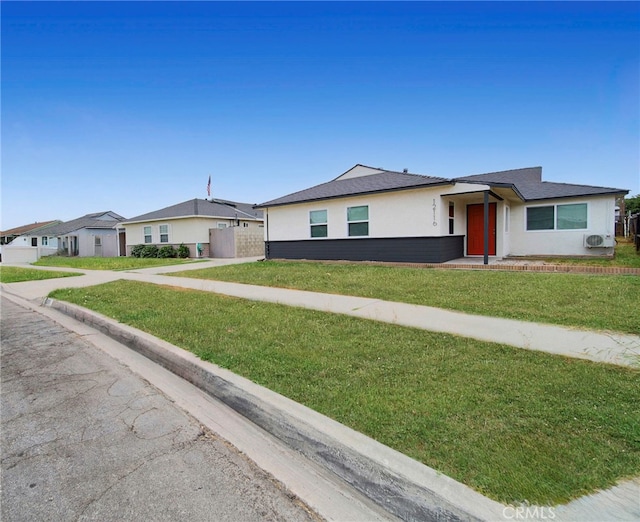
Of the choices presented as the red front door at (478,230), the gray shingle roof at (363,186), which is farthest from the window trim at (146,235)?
the red front door at (478,230)

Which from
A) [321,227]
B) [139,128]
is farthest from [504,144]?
[139,128]

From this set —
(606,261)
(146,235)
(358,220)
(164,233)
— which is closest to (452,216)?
(358,220)

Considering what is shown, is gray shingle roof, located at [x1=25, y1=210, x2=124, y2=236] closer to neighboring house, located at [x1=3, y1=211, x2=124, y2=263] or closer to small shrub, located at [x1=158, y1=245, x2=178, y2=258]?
neighboring house, located at [x1=3, y1=211, x2=124, y2=263]

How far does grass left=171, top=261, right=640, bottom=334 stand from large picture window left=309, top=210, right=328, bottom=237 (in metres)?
4.31

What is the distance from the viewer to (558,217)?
589 inches

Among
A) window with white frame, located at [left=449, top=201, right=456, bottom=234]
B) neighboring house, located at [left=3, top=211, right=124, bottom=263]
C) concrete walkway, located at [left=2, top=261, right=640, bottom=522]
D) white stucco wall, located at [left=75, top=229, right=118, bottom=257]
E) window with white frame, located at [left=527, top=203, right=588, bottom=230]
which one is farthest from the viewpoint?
white stucco wall, located at [left=75, top=229, right=118, bottom=257]

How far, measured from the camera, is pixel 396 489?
2.08m

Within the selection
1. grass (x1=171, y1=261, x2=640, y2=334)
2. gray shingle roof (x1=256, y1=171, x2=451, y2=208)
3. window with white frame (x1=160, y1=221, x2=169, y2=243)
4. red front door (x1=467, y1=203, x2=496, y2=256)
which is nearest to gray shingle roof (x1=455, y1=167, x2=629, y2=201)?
red front door (x1=467, y1=203, x2=496, y2=256)

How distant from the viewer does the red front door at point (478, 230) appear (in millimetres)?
14834

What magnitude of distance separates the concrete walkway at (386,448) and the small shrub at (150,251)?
19.8 m

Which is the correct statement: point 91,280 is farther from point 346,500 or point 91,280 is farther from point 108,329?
point 346,500

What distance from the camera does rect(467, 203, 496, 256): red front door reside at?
48.7 ft

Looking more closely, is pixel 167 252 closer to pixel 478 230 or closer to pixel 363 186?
pixel 363 186

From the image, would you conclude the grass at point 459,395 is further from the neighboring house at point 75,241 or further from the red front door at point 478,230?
the neighboring house at point 75,241
